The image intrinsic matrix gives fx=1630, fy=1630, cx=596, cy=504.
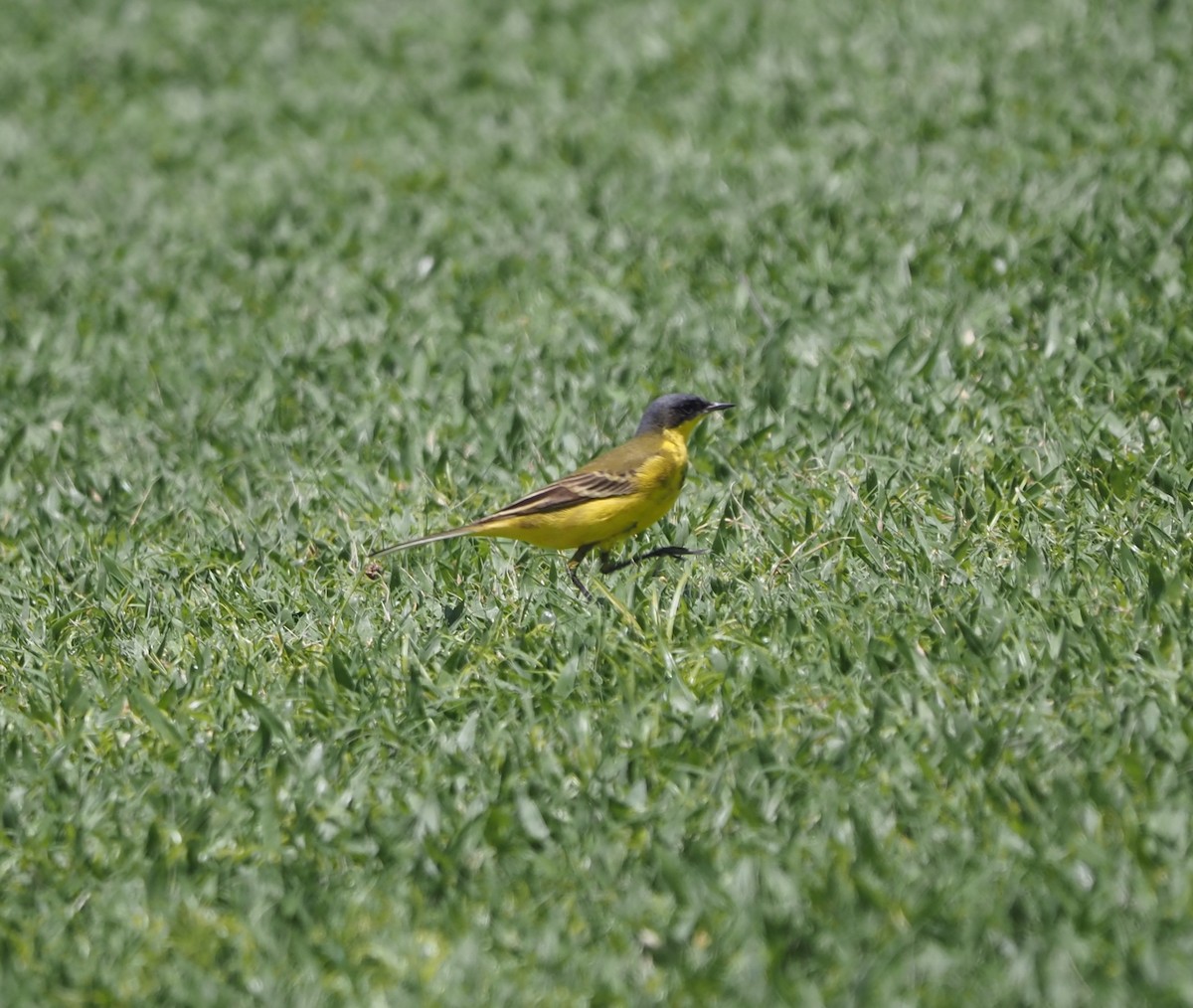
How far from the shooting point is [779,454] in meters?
7.03

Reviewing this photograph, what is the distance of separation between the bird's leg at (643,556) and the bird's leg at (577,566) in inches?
3.2

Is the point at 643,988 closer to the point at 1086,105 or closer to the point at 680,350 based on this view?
the point at 680,350

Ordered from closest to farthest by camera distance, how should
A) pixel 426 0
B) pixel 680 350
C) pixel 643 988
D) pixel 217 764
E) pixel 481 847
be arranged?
pixel 643 988 → pixel 481 847 → pixel 217 764 → pixel 680 350 → pixel 426 0

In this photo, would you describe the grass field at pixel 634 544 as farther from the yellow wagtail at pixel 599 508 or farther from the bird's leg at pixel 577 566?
the yellow wagtail at pixel 599 508

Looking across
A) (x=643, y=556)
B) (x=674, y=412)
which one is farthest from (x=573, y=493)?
(x=674, y=412)

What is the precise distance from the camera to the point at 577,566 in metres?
6.29

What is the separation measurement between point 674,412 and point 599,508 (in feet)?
2.46

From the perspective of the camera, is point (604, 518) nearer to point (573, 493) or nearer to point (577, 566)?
point (573, 493)

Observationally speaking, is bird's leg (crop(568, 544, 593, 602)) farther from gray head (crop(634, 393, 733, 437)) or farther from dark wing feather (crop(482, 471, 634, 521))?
gray head (crop(634, 393, 733, 437))

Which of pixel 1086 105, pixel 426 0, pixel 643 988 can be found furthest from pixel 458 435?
pixel 426 0

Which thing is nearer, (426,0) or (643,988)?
(643,988)

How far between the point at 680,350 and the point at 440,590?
2641 millimetres

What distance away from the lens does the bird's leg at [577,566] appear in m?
5.98

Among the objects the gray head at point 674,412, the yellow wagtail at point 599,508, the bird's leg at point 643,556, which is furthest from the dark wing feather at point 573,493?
the gray head at point 674,412
